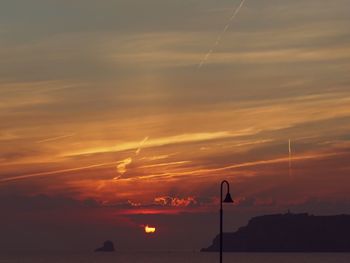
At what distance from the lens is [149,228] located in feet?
153

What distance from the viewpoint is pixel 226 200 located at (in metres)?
44.5

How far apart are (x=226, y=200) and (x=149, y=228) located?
14.9ft
